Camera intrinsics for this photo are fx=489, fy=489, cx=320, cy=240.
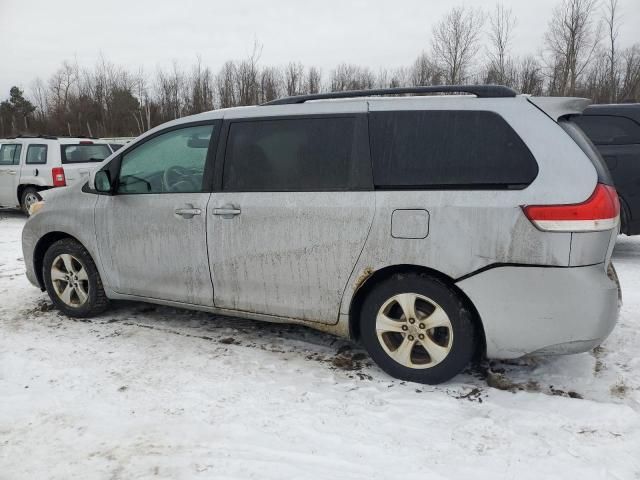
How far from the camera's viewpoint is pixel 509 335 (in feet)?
9.32

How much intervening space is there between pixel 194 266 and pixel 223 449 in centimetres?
154

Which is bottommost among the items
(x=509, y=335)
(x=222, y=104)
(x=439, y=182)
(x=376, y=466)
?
(x=376, y=466)

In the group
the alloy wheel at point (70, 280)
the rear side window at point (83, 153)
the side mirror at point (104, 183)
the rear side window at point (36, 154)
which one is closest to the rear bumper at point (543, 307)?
the side mirror at point (104, 183)

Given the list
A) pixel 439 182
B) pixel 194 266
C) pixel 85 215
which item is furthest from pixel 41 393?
pixel 439 182

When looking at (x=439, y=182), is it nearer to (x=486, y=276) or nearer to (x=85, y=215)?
(x=486, y=276)

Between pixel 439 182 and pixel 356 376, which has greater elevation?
pixel 439 182

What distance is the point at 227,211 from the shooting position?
3.47 m

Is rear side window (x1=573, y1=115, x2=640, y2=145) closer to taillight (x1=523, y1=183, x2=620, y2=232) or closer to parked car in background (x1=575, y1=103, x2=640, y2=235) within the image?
parked car in background (x1=575, y1=103, x2=640, y2=235)

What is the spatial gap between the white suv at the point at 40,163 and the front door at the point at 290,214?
25.6 feet

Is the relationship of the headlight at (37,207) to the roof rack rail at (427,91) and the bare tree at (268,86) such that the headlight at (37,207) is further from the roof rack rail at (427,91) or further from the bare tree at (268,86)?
the bare tree at (268,86)

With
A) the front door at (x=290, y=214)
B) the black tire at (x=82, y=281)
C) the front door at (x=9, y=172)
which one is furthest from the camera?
the front door at (x=9, y=172)

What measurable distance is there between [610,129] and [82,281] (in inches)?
249

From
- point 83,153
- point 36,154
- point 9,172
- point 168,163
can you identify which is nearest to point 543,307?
point 168,163

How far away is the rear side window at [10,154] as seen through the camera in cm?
A: 1048
